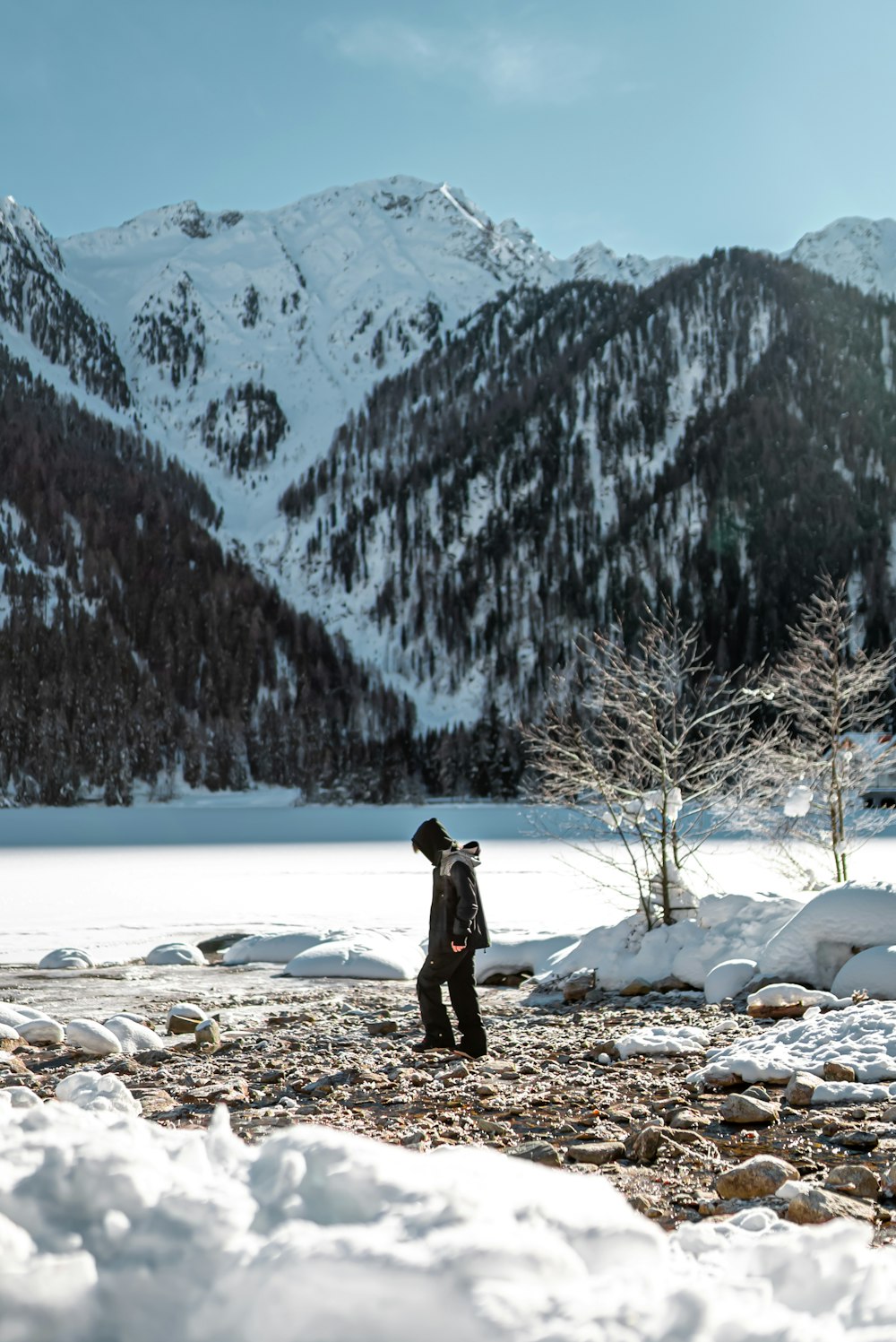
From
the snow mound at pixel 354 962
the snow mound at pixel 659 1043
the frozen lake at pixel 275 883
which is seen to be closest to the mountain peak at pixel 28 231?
the frozen lake at pixel 275 883

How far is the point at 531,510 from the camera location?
409 feet

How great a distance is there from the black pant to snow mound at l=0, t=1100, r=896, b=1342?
18.4 ft

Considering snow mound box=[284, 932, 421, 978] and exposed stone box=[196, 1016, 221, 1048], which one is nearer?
exposed stone box=[196, 1016, 221, 1048]

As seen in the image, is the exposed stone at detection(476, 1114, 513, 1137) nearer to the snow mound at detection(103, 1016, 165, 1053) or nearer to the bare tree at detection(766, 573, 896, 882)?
the snow mound at detection(103, 1016, 165, 1053)

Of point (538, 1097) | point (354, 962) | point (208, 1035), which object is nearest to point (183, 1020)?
point (208, 1035)

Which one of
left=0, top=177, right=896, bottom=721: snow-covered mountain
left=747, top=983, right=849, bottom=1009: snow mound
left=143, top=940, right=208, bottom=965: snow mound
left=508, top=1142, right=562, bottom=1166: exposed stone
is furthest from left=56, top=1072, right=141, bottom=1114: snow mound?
left=0, top=177, right=896, bottom=721: snow-covered mountain

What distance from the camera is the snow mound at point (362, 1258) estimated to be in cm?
210

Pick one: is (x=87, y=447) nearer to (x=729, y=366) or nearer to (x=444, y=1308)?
(x=729, y=366)

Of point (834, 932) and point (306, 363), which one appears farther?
point (306, 363)

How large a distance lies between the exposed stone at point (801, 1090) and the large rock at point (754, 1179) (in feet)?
5.86

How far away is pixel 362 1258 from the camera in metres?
2.20

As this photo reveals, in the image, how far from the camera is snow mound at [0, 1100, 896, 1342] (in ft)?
6.88

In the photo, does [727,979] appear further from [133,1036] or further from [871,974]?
[133,1036]

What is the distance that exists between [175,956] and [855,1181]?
462 inches
